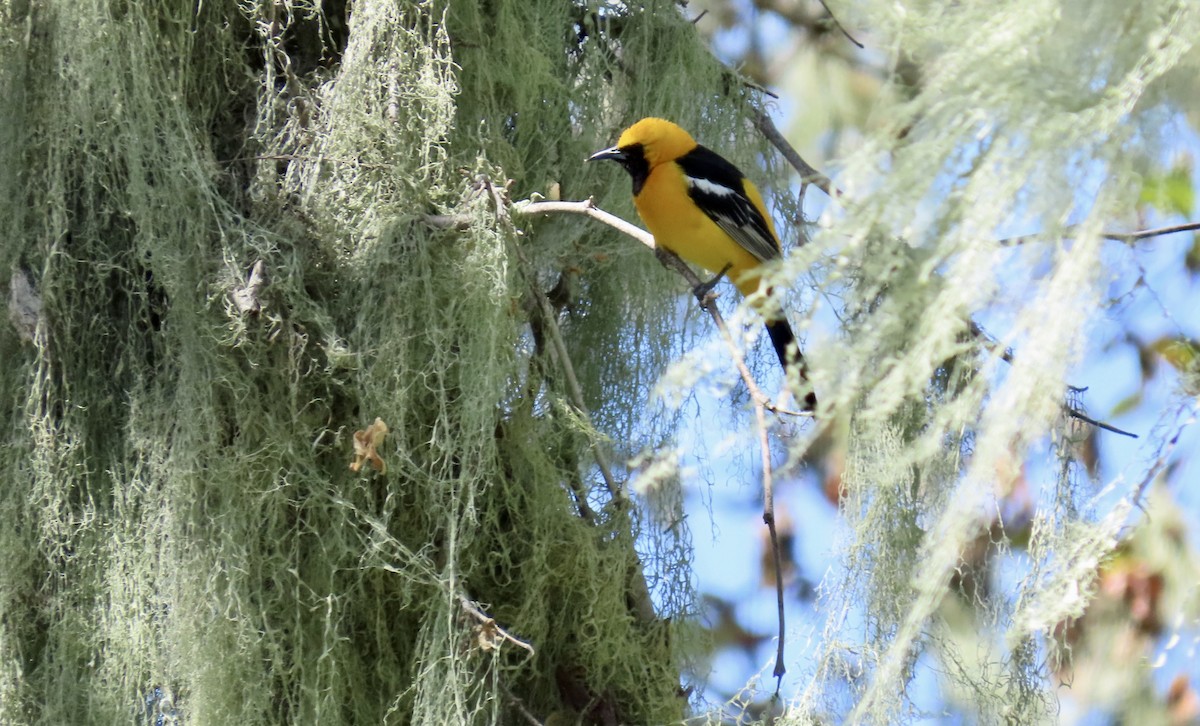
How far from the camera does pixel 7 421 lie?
147 cm

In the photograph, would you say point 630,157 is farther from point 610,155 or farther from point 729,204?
point 729,204

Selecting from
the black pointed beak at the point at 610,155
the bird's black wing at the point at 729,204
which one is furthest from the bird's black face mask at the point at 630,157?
the bird's black wing at the point at 729,204

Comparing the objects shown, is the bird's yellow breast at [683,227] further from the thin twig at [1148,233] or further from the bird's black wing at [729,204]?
the thin twig at [1148,233]

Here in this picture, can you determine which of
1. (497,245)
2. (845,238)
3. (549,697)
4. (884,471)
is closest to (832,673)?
(884,471)

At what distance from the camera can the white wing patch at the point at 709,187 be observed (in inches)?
82.4

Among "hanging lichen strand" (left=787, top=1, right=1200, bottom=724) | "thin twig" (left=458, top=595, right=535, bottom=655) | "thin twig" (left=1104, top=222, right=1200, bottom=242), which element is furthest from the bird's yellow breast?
"hanging lichen strand" (left=787, top=1, right=1200, bottom=724)

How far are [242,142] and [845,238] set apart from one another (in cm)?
113

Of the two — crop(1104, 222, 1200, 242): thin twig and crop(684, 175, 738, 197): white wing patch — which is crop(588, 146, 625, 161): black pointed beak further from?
crop(1104, 222, 1200, 242): thin twig

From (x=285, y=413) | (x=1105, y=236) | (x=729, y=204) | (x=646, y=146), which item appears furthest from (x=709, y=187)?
(x=1105, y=236)

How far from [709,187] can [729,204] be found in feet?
0.14

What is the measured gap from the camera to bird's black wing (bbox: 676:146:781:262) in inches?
80.7

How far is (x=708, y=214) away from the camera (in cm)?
215

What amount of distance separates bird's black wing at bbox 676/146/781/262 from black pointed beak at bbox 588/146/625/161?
0.59ft

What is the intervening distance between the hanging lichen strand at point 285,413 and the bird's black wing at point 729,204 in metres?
0.49
